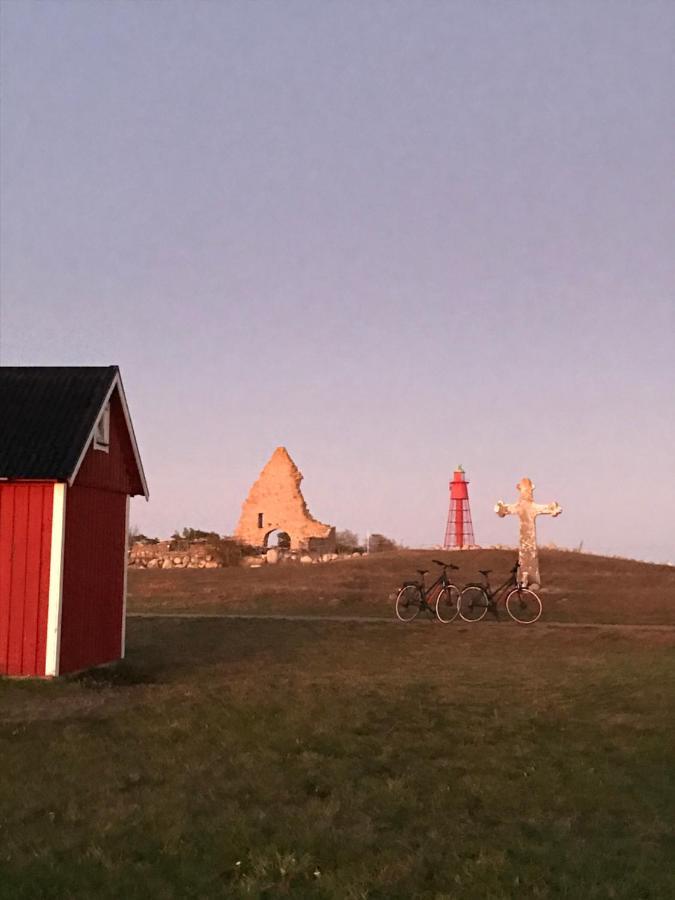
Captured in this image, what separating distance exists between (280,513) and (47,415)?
35326 mm

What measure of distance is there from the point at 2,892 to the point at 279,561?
3716 centimetres

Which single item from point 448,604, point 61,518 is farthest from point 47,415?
point 448,604

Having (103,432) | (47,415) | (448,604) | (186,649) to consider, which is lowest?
(186,649)

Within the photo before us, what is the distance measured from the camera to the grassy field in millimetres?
24312

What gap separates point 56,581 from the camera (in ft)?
44.5

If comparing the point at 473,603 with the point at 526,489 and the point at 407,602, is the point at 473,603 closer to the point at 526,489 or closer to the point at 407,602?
the point at 407,602

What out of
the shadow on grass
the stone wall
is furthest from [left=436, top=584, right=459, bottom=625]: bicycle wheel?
the stone wall

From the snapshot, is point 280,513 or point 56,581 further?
point 280,513

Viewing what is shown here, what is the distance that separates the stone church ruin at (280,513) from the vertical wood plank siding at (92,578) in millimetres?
32173

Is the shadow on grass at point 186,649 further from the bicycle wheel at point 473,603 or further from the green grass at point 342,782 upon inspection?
the bicycle wheel at point 473,603

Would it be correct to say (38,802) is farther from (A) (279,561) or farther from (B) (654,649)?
(A) (279,561)

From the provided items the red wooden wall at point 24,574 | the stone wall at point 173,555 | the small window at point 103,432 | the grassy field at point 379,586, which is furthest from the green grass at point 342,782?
the stone wall at point 173,555

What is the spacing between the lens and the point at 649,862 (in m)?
5.90

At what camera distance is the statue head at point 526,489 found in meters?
26.8
